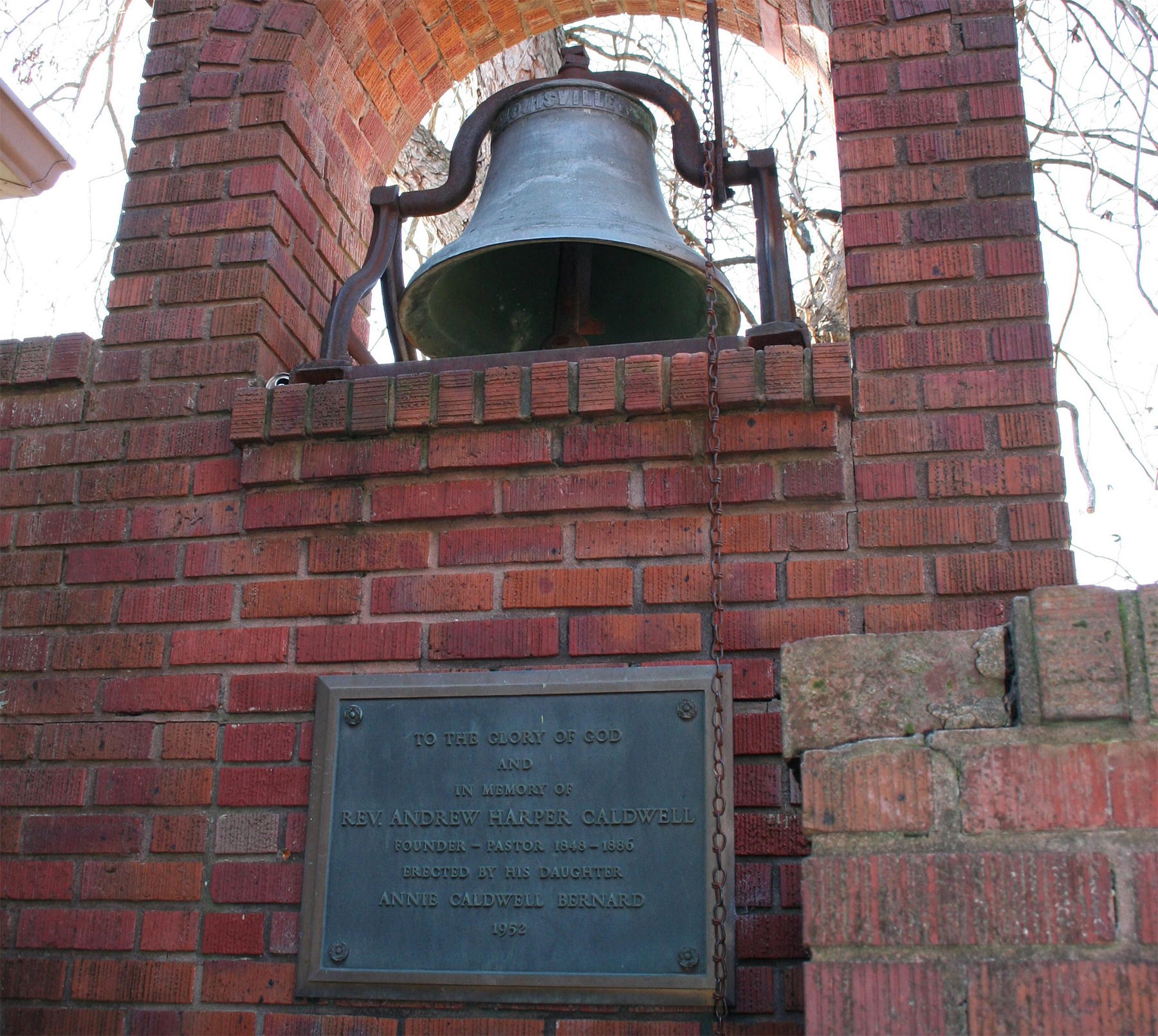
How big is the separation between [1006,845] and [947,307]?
1.20 metres

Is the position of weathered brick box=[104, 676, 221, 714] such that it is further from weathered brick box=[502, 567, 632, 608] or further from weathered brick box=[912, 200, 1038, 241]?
weathered brick box=[912, 200, 1038, 241]

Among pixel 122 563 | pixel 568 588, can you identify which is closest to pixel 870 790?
pixel 568 588

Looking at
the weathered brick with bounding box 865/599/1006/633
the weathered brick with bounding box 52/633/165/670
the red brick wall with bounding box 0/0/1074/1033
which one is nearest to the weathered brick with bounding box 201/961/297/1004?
the red brick wall with bounding box 0/0/1074/1033

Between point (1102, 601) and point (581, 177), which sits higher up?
point (581, 177)

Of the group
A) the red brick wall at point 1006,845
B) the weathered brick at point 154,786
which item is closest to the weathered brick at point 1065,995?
the red brick wall at point 1006,845

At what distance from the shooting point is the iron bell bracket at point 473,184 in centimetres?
248

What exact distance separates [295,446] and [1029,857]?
1.60 m

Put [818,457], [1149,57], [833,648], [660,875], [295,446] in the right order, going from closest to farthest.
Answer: [833,648] < [660,875] < [818,457] < [295,446] < [1149,57]

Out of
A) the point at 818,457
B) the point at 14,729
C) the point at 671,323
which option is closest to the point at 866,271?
the point at 818,457

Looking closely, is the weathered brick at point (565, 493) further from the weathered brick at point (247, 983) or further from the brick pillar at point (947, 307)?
the weathered brick at point (247, 983)

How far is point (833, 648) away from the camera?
165cm

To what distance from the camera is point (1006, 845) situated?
4.94ft

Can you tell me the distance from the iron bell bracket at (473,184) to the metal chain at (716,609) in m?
0.08

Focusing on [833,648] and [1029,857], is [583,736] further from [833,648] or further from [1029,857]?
[1029,857]
